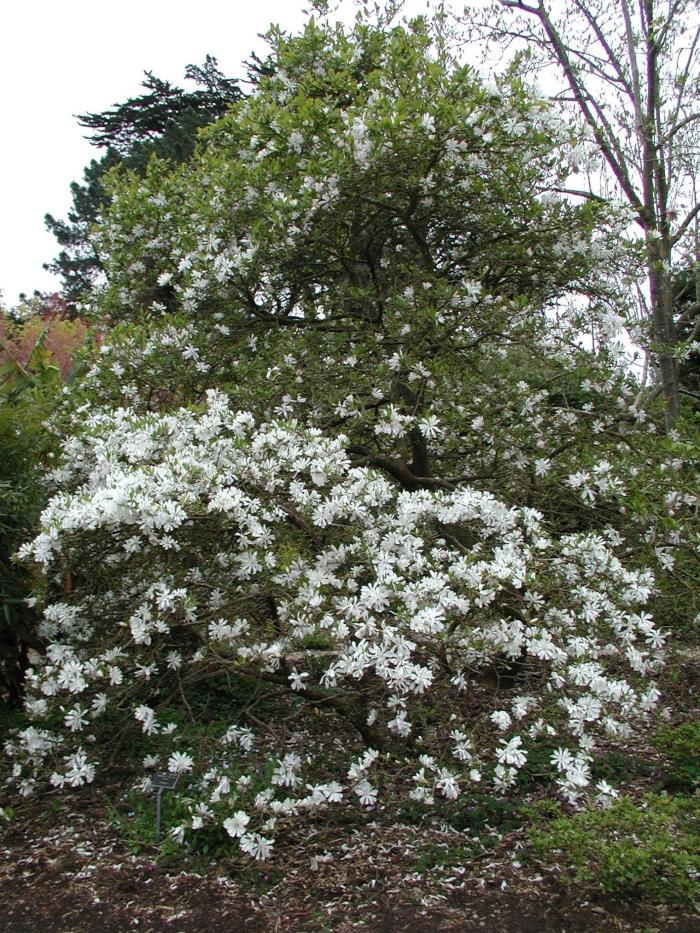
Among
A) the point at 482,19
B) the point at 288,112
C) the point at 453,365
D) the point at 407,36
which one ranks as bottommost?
the point at 453,365

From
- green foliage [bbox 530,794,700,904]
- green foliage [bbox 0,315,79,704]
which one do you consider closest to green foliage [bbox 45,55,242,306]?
green foliage [bbox 0,315,79,704]

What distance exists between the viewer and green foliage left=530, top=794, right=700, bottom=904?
314 centimetres

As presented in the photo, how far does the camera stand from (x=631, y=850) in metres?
3.17

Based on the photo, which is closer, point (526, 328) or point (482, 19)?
point (526, 328)

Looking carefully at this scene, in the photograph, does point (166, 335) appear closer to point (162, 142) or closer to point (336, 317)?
point (336, 317)

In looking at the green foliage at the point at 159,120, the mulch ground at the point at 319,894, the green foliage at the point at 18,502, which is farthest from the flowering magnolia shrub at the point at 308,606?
the green foliage at the point at 159,120

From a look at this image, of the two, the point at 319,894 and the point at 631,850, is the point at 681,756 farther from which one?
the point at 319,894

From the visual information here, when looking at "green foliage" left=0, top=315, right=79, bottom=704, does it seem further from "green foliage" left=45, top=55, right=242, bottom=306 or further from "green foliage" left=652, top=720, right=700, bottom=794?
"green foliage" left=45, top=55, right=242, bottom=306

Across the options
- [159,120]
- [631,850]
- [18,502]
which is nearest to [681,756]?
[631,850]

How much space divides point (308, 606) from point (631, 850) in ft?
5.37

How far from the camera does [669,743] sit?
4777 millimetres

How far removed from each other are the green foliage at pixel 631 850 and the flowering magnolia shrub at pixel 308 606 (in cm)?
15

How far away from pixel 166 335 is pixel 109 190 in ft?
7.37

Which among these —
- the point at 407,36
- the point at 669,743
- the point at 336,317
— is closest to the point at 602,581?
the point at 669,743
